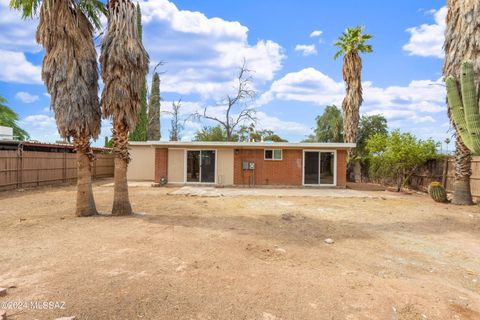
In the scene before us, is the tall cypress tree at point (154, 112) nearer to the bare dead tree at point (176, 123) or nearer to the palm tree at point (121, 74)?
the bare dead tree at point (176, 123)

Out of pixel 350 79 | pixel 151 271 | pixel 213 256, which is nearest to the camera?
pixel 151 271

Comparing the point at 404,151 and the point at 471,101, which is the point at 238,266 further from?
the point at 404,151

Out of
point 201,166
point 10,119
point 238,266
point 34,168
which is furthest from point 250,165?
point 10,119

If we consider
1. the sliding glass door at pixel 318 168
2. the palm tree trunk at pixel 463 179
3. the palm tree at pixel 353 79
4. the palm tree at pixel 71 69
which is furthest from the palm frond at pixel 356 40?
the palm tree at pixel 71 69

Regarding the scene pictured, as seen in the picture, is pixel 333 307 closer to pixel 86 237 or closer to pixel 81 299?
pixel 81 299

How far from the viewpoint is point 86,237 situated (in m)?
6.18

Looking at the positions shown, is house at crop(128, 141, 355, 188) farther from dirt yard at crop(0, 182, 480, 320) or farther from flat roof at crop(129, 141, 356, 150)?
dirt yard at crop(0, 182, 480, 320)

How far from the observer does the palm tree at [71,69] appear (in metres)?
7.66

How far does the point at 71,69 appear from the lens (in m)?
7.77

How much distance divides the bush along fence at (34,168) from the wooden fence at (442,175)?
742 inches

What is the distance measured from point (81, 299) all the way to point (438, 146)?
16.6 meters

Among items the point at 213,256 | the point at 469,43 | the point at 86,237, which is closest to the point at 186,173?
the point at 86,237

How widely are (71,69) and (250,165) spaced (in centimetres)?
1034

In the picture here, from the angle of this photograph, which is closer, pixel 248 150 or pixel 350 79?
pixel 248 150
